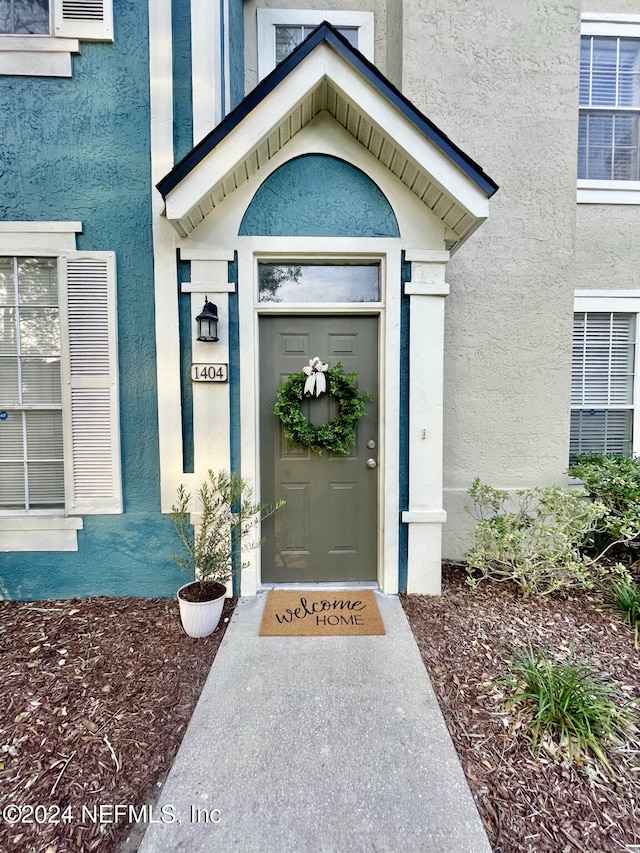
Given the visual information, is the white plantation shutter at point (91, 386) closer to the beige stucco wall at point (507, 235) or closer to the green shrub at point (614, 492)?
the beige stucco wall at point (507, 235)

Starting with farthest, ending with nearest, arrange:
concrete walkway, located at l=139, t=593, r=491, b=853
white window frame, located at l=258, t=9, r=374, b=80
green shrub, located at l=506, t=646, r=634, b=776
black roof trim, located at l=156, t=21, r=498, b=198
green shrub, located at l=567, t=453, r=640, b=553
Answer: white window frame, located at l=258, t=9, r=374, b=80 → green shrub, located at l=567, t=453, r=640, b=553 → black roof trim, located at l=156, t=21, r=498, b=198 → green shrub, located at l=506, t=646, r=634, b=776 → concrete walkway, located at l=139, t=593, r=491, b=853

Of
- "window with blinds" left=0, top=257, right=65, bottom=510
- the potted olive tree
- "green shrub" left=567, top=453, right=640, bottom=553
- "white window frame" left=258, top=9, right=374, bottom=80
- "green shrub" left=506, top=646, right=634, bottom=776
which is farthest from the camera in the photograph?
"white window frame" left=258, top=9, right=374, bottom=80

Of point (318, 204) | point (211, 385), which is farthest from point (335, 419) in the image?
point (318, 204)

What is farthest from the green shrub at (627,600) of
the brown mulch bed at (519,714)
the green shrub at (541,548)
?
the green shrub at (541,548)

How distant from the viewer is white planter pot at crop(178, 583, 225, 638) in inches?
106

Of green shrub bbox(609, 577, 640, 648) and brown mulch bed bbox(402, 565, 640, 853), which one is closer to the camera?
brown mulch bed bbox(402, 565, 640, 853)

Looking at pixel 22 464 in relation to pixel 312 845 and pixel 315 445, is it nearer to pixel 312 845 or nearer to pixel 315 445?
pixel 315 445

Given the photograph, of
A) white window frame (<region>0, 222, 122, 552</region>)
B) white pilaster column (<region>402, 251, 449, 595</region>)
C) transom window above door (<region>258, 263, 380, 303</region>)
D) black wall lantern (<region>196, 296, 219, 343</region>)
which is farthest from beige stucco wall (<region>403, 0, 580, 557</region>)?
white window frame (<region>0, 222, 122, 552</region>)

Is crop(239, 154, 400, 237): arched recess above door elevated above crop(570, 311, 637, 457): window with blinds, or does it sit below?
above

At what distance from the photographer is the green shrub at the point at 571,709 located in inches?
74.6

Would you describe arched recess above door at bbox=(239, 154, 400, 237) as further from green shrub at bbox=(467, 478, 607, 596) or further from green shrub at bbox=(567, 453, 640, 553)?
green shrub at bbox=(567, 453, 640, 553)

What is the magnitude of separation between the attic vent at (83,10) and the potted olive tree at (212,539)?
3698 mm

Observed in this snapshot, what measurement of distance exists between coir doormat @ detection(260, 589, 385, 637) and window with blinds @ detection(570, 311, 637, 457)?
302cm

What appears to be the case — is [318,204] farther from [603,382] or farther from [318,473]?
[603,382]
